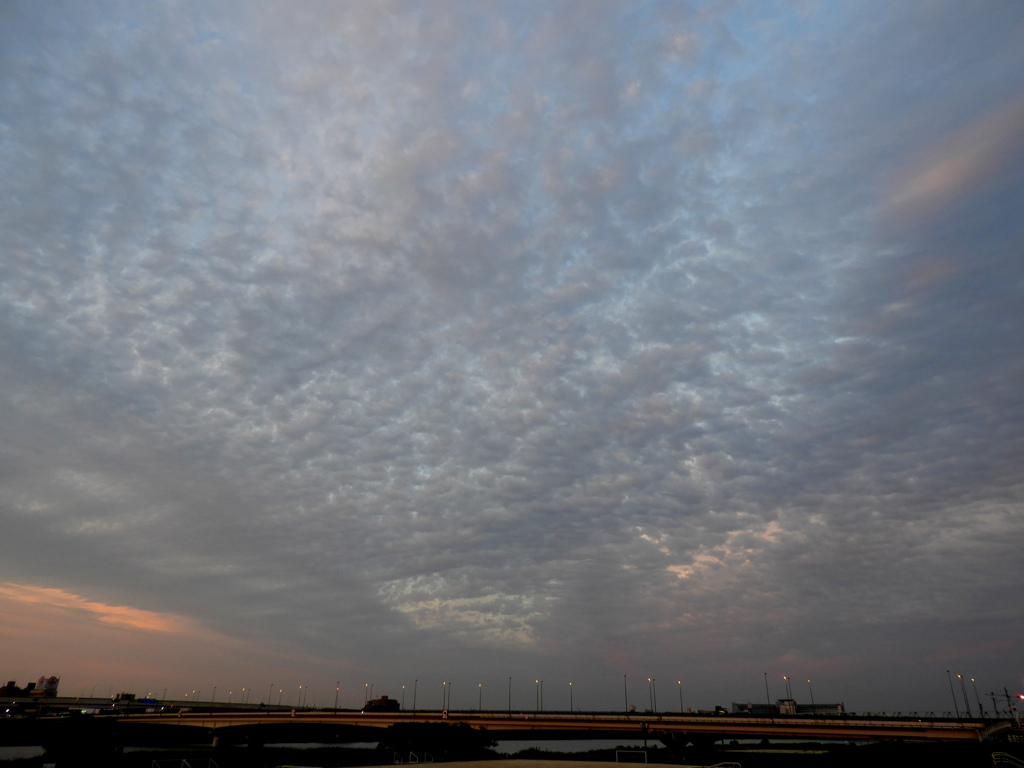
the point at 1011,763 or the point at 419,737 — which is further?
the point at 419,737

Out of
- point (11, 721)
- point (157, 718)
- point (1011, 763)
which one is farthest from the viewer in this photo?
point (11, 721)

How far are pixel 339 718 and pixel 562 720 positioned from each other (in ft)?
169

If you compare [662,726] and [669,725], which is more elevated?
[669,725]

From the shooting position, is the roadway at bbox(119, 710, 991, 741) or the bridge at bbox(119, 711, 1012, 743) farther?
the bridge at bbox(119, 711, 1012, 743)

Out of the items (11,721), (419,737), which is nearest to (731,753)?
(419,737)

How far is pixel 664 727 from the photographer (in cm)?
12194

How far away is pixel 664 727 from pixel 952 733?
48.8 meters

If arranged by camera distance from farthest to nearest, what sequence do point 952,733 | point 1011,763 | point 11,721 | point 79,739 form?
point 11,721
point 79,739
point 952,733
point 1011,763

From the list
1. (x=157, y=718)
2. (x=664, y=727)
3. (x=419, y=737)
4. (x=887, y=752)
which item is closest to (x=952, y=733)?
(x=887, y=752)

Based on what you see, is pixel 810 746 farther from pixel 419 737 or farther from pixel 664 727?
pixel 419 737

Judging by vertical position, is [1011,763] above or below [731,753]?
above

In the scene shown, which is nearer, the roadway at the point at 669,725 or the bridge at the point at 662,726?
the roadway at the point at 669,725

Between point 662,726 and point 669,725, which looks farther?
point 669,725

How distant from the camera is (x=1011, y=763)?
48.5 m
